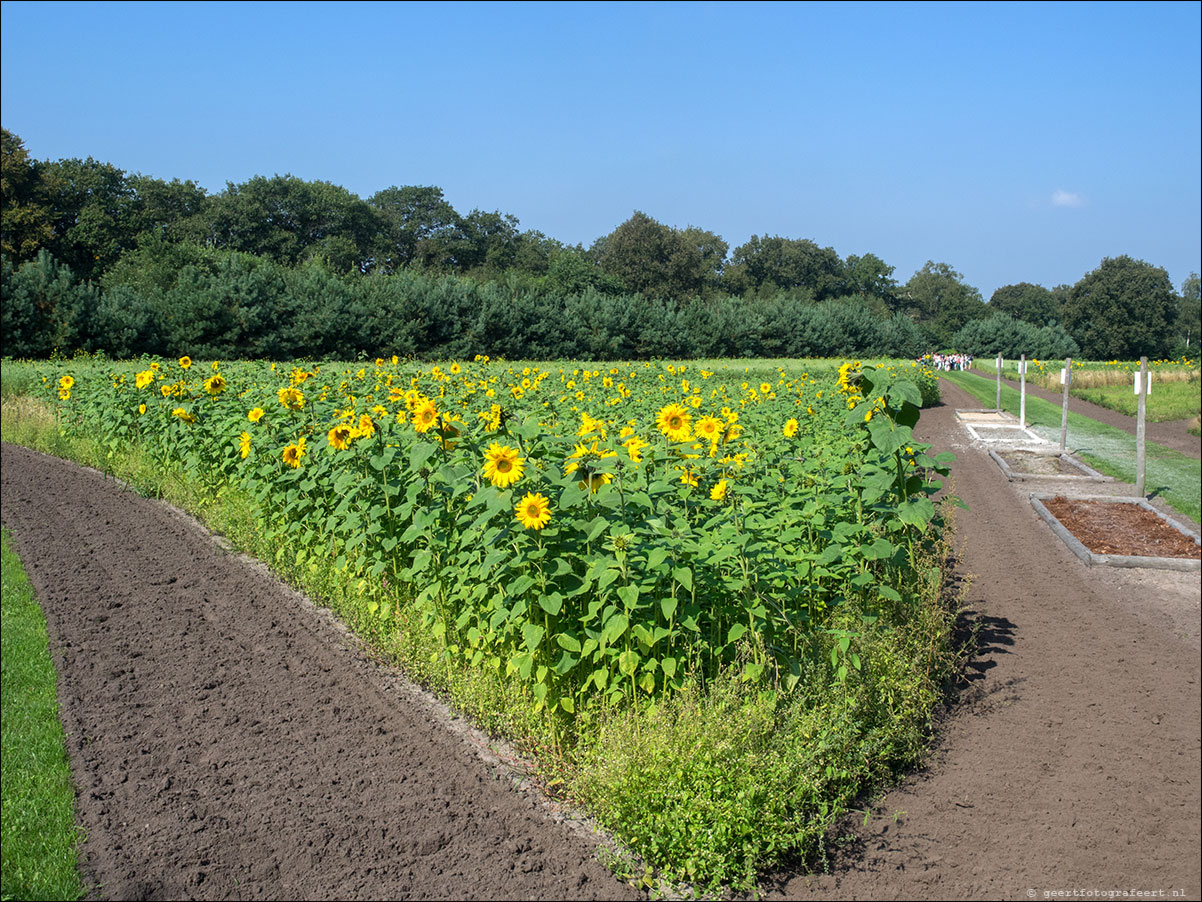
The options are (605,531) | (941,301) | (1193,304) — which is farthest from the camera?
(941,301)

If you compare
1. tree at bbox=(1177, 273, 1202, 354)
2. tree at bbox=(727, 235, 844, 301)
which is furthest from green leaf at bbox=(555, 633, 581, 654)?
tree at bbox=(727, 235, 844, 301)

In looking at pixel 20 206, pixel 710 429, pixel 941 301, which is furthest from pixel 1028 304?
pixel 20 206

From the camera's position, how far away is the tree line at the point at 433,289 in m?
28.1

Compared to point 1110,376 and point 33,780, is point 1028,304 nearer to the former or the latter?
point 1110,376

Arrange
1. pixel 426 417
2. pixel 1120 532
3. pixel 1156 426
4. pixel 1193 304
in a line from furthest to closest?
1. pixel 1156 426
2. pixel 1193 304
3. pixel 1120 532
4. pixel 426 417

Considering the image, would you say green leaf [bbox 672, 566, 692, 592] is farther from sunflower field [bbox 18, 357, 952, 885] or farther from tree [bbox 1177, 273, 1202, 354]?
tree [bbox 1177, 273, 1202, 354]

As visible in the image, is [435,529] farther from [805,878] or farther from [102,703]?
[805,878]

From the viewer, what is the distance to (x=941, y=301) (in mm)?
53406

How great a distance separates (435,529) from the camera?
462 cm

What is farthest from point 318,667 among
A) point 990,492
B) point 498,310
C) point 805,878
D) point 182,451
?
point 498,310

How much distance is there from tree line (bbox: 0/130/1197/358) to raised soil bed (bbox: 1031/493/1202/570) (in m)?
2.65

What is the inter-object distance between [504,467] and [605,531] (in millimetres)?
551

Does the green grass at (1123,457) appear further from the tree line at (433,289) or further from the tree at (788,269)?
the tree at (788,269)

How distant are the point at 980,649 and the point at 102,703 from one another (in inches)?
183
